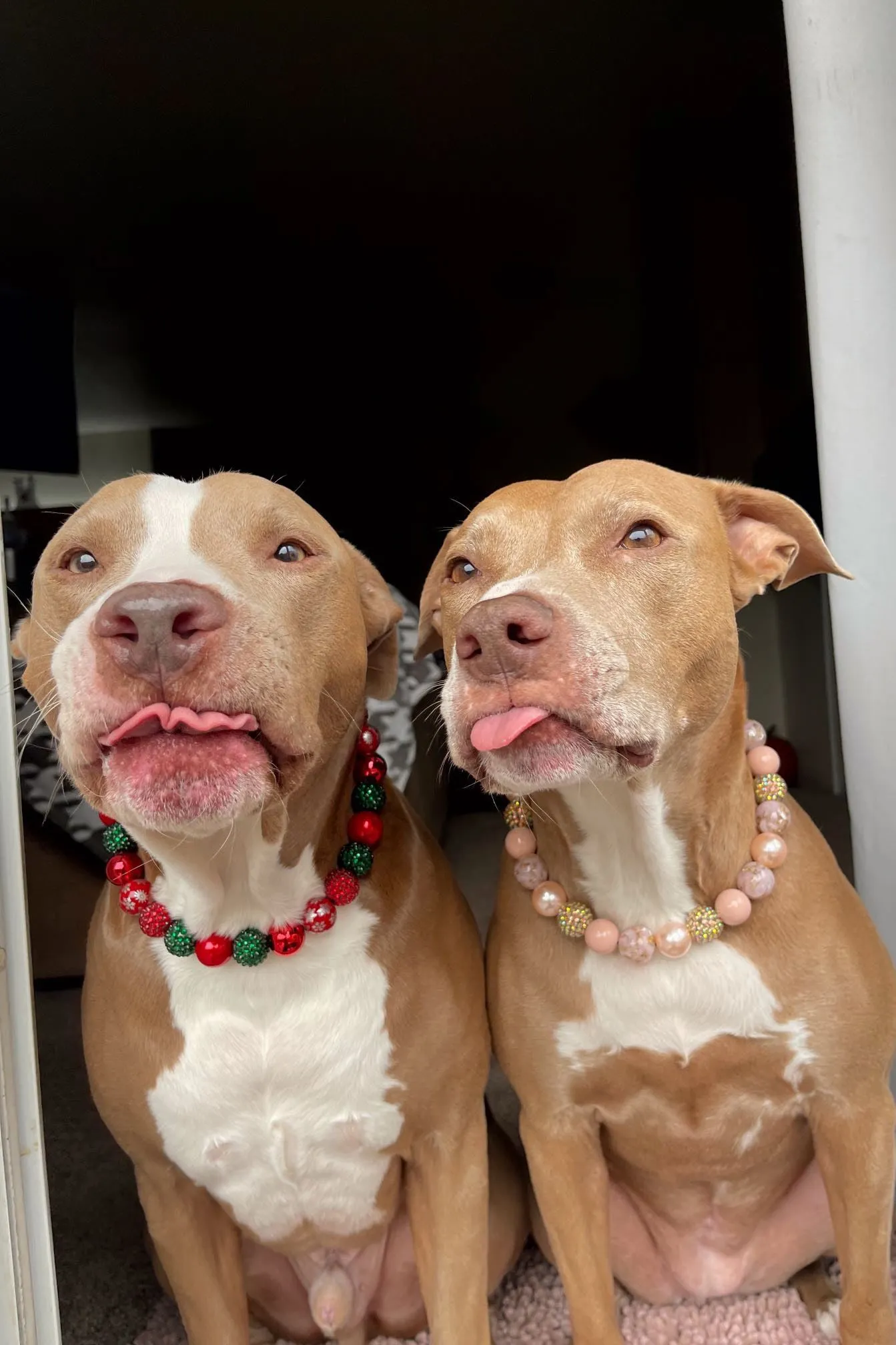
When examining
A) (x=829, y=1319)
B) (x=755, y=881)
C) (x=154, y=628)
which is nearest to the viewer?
(x=154, y=628)

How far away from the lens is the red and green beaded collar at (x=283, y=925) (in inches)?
60.4

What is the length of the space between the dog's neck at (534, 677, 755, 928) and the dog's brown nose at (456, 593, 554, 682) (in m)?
0.33

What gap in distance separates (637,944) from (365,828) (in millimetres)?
437

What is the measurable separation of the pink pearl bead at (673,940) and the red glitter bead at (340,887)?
1.47 ft

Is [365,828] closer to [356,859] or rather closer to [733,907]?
[356,859]

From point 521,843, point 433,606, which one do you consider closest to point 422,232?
point 433,606

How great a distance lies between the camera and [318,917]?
5.10 ft

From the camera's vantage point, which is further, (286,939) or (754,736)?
(754,736)

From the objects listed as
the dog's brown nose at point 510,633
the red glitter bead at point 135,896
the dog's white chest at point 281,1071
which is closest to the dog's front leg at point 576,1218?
the dog's white chest at point 281,1071

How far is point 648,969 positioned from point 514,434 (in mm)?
A: 1678

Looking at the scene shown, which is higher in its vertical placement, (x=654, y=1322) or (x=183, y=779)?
(x=183, y=779)

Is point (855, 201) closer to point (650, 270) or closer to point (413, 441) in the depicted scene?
point (650, 270)

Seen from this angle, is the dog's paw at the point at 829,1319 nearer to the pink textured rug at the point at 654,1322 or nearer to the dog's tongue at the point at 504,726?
the pink textured rug at the point at 654,1322

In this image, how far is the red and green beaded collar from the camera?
1535mm
